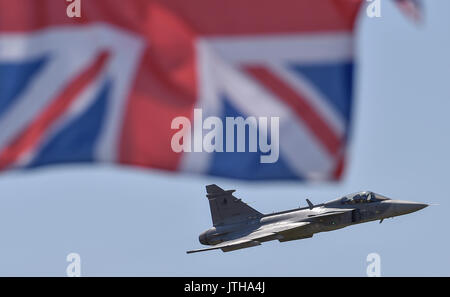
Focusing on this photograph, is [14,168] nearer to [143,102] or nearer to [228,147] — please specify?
[143,102]

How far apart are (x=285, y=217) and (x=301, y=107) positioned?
943 inches

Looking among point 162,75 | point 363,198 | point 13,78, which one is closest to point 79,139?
point 13,78

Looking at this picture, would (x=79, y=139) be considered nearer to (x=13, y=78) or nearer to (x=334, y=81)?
(x=13, y=78)

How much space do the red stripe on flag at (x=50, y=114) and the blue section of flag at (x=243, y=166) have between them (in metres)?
1.55

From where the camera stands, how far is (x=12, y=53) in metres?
10.5

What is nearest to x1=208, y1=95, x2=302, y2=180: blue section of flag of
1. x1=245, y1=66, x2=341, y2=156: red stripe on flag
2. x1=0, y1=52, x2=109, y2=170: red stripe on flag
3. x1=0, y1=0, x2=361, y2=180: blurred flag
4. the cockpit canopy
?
x1=0, y1=0, x2=361, y2=180: blurred flag

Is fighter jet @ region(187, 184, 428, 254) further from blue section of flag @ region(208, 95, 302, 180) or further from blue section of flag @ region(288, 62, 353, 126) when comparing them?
blue section of flag @ region(288, 62, 353, 126)

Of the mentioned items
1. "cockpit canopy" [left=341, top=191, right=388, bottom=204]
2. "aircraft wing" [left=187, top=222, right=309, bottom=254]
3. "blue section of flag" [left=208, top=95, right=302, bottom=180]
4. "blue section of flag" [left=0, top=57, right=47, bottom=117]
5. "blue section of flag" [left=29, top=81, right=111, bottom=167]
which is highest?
"blue section of flag" [left=0, top=57, right=47, bottom=117]

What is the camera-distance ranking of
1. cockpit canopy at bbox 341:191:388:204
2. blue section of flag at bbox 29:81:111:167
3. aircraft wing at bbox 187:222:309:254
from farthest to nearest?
cockpit canopy at bbox 341:191:388:204, aircraft wing at bbox 187:222:309:254, blue section of flag at bbox 29:81:111:167

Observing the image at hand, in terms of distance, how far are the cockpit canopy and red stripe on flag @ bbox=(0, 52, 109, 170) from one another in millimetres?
22267

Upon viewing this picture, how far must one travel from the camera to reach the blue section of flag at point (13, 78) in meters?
10.4

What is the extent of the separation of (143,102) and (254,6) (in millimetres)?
1748

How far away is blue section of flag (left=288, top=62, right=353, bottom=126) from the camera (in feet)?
31.9

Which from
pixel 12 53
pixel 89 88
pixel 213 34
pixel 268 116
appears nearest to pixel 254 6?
pixel 213 34
